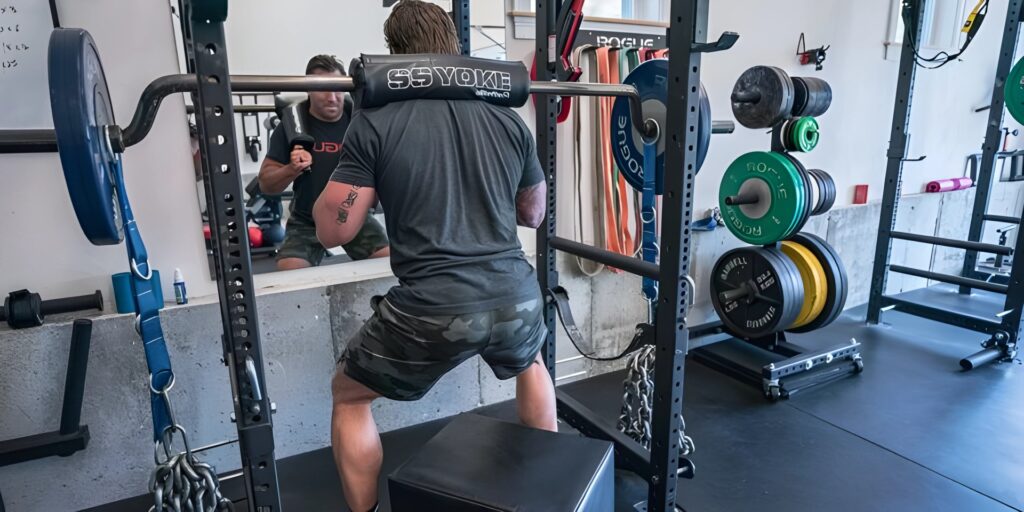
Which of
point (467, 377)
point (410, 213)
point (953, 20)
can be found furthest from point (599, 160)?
point (953, 20)

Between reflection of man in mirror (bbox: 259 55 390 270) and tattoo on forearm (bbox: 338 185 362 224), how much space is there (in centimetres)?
84

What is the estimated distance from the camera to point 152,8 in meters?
1.80

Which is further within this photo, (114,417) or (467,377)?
(467,377)

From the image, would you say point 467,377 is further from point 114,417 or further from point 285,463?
point 114,417

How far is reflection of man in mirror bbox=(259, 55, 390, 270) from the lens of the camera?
2051mm

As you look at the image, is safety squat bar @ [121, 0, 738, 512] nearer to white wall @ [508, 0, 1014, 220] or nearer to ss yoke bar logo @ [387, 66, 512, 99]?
ss yoke bar logo @ [387, 66, 512, 99]

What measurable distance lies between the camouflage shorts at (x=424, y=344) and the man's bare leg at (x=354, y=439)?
67 mm

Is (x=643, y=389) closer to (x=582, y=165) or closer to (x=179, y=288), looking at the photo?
(x=582, y=165)

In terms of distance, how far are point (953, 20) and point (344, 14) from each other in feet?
14.4

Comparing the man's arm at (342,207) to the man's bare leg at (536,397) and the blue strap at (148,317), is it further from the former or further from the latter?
the man's bare leg at (536,397)

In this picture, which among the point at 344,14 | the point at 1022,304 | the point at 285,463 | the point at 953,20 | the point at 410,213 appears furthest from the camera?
the point at 953,20

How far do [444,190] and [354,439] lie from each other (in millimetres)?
724

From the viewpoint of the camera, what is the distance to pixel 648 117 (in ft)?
5.76

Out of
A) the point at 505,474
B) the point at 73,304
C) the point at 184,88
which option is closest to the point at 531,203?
the point at 505,474
